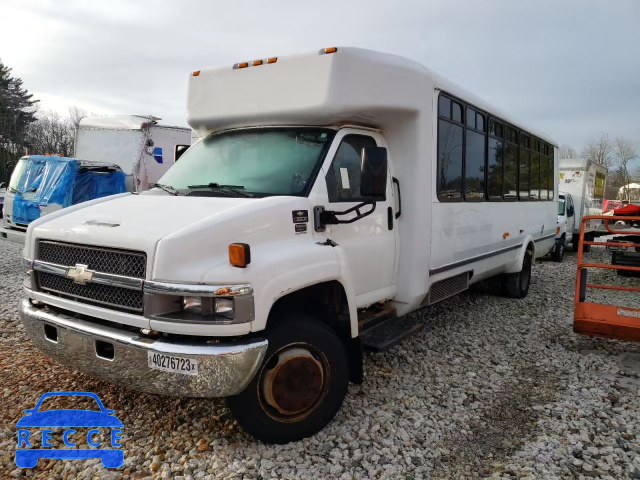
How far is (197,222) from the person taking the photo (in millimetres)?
3057

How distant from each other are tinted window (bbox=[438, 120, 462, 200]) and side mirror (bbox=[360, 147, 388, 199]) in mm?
1572

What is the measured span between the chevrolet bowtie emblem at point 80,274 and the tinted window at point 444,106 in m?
3.71

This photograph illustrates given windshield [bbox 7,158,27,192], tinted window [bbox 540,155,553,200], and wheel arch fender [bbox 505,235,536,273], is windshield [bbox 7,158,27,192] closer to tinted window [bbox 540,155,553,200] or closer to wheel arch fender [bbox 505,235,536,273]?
wheel arch fender [bbox 505,235,536,273]

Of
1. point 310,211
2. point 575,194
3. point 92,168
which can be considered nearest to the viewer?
point 310,211

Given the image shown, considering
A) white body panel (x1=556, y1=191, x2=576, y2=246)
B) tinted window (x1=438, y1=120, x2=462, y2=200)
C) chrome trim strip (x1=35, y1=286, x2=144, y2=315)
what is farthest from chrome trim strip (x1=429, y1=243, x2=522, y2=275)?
white body panel (x1=556, y1=191, x2=576, y2=246)

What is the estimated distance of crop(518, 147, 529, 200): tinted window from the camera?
7.78 meters

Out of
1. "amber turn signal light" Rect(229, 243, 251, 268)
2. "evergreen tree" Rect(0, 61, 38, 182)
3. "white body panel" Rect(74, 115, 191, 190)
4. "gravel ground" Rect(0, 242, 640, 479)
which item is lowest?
"gravel ground" Rect(0, 242, 640, 479)

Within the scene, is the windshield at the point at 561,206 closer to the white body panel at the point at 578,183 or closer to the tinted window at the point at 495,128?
the white body panel at the point at 578,183

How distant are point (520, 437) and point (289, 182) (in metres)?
2.64

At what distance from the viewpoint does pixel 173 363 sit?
2.87 meters

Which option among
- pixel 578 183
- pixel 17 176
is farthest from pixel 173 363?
pixel 578 183

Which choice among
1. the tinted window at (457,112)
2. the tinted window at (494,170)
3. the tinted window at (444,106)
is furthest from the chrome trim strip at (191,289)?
the tinted window at (494,170)

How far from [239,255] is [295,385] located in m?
1.06

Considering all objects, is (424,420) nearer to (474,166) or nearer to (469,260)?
(469,260)
